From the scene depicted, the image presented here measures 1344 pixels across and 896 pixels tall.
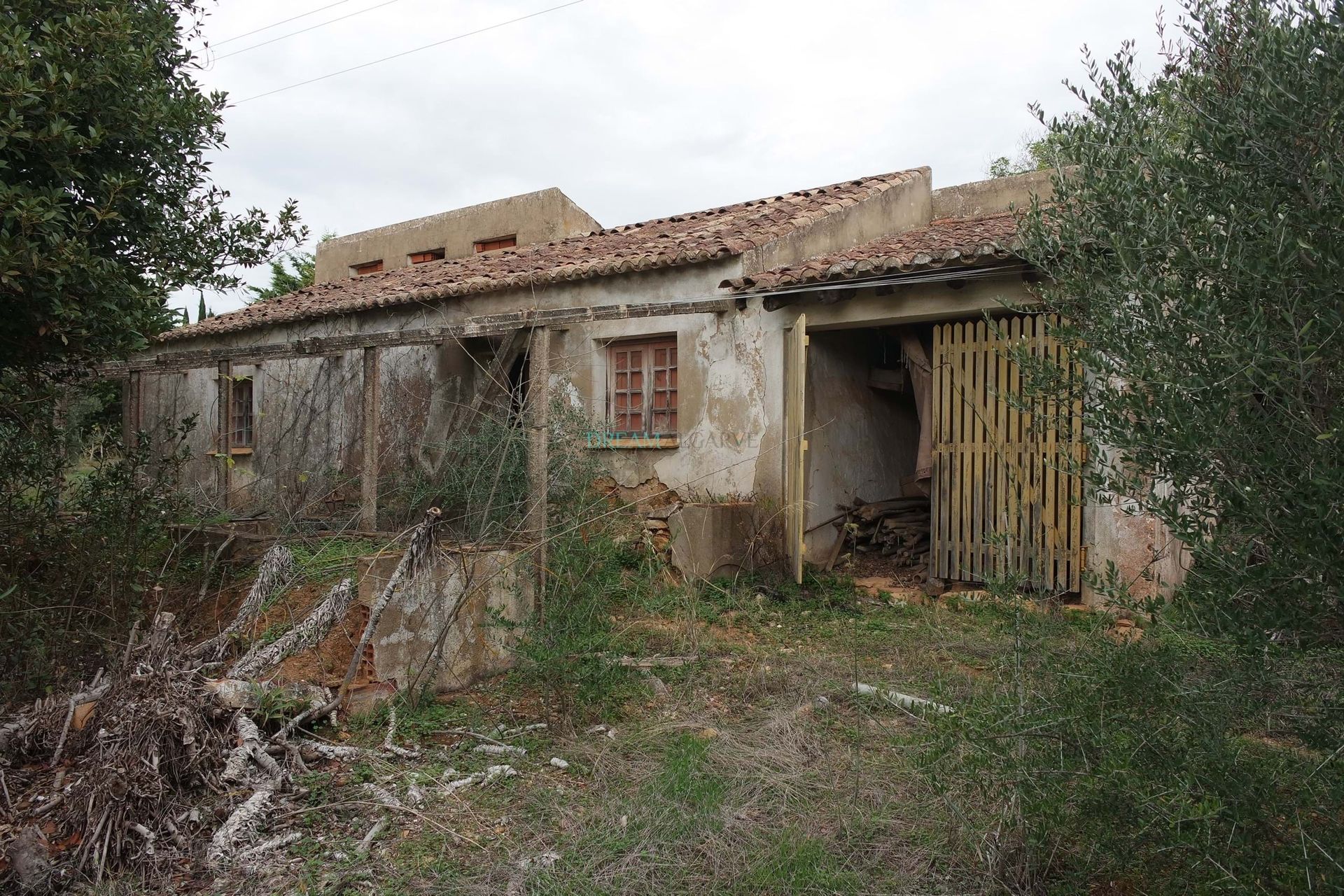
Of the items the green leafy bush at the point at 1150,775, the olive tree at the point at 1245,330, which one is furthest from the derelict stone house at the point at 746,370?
the olive tree at the point at 1245,330

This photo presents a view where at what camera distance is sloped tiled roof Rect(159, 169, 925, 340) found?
9.34 m

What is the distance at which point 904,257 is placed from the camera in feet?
25.5

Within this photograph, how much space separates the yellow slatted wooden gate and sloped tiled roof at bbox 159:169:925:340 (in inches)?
89.2

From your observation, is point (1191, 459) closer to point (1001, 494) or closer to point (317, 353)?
point (1001, 494)

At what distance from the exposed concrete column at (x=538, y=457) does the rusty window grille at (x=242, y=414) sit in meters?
8.46

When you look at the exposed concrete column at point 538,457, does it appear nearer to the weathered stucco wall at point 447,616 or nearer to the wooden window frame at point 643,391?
the weathered stucco wall at point 447,616

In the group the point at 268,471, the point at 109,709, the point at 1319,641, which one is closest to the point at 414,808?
the point at 109,709

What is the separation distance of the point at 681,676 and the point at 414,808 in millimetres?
2164

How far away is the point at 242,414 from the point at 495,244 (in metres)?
4.68

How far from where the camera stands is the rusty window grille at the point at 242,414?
42.4 ft

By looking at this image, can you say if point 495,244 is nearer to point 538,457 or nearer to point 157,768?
point 538,457

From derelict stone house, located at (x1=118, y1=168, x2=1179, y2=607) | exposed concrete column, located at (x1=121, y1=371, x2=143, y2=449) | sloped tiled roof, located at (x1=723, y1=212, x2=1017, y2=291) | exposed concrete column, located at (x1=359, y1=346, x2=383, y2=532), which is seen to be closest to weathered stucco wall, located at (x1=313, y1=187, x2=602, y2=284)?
derelict stone house, located at (x1=118, y1=168, x2=1179, y2=607)

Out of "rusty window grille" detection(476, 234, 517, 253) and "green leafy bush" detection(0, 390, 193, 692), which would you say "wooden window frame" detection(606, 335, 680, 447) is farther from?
"rusty window grille" detection(476, 234, 517, 253)

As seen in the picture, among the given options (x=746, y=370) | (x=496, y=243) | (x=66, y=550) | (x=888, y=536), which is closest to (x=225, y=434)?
(x=66, y=550)
